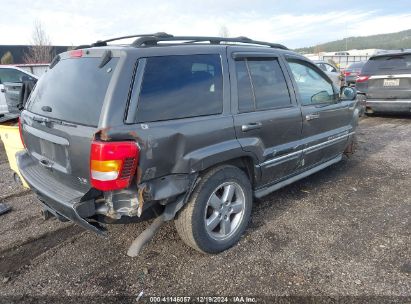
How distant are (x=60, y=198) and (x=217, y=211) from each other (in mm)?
1320

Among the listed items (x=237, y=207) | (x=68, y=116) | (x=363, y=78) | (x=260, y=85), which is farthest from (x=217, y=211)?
(x=363, y=78)

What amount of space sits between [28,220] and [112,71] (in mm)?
2252

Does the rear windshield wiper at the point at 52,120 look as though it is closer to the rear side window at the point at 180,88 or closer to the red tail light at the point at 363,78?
the rear side window at the point at 180,88

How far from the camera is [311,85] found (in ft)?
14.0

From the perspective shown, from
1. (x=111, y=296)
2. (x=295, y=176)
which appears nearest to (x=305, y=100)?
(x=295, y=176)

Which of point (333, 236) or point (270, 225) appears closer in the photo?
point (333, 236)

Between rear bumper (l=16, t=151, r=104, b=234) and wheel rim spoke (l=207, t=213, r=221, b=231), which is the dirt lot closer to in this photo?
wheel rim spoke (l=207, t=213, r=221, b=231)

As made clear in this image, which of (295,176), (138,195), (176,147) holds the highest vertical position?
(176,147)

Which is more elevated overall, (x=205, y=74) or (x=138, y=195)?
(x=205, y=74)

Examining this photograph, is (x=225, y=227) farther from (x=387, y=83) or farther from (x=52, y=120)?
(x=387, y=83)

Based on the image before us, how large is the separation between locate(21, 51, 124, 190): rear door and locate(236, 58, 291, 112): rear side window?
1225 millimetres

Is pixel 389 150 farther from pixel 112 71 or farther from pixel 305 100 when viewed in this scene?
pixel 112 71

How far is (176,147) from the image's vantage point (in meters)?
2.68

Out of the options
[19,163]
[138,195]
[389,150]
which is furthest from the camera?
[389,150]
